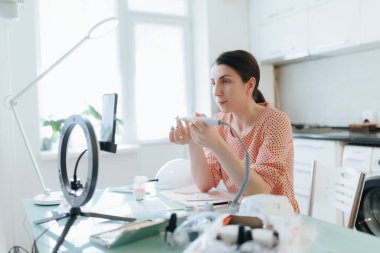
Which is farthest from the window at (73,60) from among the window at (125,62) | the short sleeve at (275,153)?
the short sleeve at (275,153)

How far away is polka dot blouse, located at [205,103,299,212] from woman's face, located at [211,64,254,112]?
5.1 inches

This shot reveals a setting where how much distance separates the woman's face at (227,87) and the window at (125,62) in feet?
6.15

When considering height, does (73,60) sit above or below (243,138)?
above

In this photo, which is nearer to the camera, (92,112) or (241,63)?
(241,63)

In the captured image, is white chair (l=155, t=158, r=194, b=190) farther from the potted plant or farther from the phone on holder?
the potted plant

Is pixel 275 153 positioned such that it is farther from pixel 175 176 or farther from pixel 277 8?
pixel 277 8

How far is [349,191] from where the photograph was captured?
142cm

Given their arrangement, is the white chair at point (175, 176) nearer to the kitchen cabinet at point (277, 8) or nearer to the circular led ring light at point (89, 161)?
the circular led ring light at point (89, 161)

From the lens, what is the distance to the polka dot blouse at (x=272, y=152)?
4.29 ft

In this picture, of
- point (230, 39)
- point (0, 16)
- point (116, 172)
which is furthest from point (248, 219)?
point (230, 39)

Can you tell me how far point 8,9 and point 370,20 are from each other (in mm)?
2244

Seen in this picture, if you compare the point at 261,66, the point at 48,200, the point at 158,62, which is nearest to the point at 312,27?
the point at 261,66

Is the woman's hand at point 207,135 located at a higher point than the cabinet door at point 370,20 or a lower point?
lower

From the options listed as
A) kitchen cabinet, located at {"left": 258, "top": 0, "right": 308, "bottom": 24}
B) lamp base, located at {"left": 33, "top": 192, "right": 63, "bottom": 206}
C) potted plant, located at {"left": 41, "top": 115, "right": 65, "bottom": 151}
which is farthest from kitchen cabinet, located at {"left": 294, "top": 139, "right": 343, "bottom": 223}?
potted plant, located at {"left": 41, "top": 115, "right": 65, "bottom": 151}
